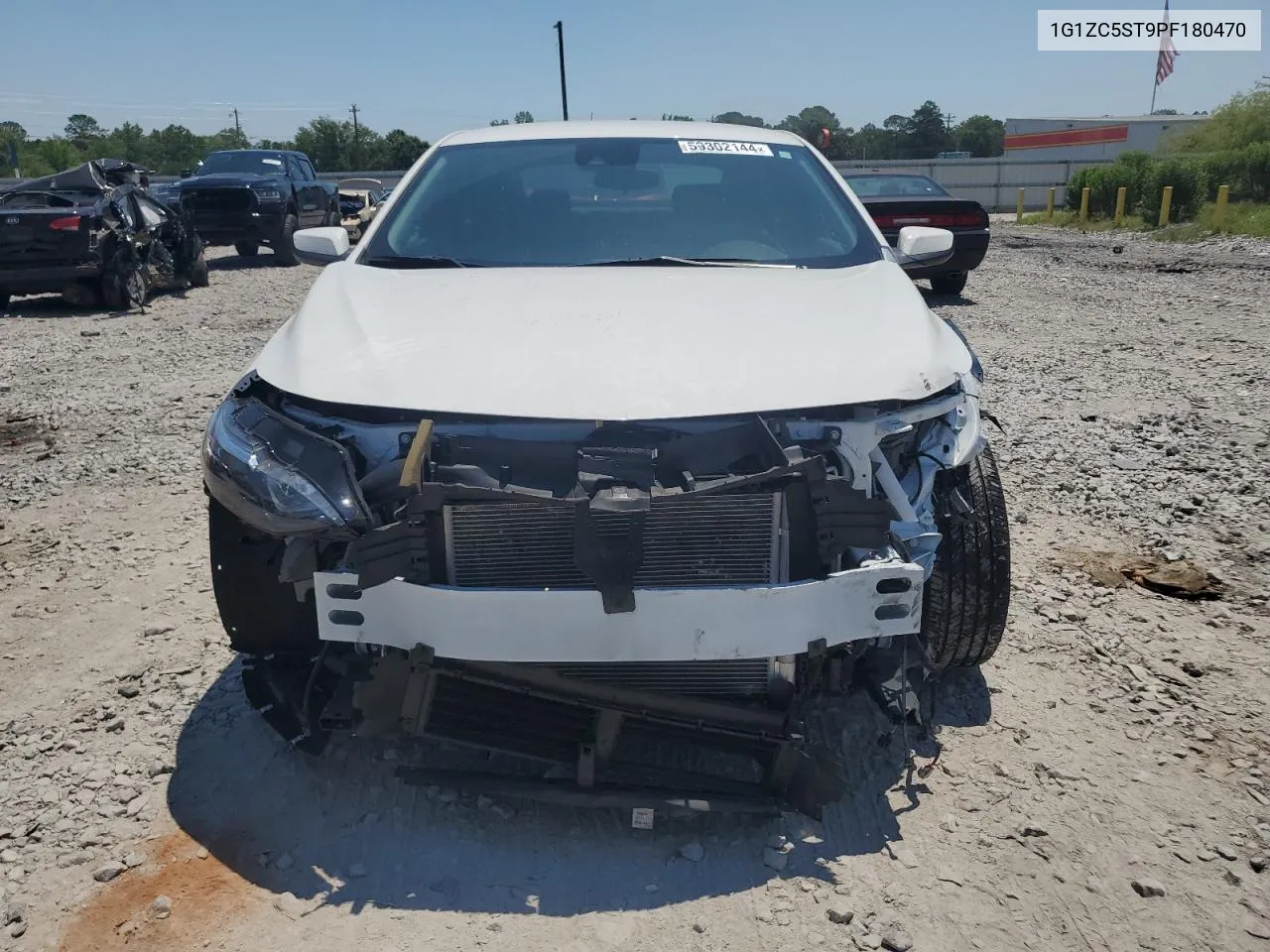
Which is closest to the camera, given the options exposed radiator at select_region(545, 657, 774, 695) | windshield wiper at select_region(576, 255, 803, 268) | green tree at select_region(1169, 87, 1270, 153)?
exposed radiator at select_region(545, 657, 774, 695)

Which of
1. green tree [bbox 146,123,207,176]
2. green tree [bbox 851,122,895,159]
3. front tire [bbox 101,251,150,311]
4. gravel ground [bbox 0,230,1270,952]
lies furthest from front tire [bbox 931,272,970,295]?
green tree [bbox 146,123,207,176]

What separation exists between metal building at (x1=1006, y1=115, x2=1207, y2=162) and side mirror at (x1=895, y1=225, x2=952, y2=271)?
44.7m

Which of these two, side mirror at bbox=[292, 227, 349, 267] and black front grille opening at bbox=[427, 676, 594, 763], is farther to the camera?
side mirror at bbox=[292, 227, 349, 267]

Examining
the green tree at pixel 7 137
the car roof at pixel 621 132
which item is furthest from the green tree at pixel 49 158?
the car roof at pixel 621 132

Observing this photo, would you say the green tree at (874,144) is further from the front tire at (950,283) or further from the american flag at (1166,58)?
the front tire at (950,283)

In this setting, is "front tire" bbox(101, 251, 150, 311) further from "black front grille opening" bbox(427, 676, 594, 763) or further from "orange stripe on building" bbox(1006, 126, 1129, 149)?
"orange stripe on building" bbox(1006, 126, 1129, 149)

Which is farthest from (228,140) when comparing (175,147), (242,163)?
(242,163)

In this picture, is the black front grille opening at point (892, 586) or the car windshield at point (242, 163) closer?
the black front grille opening at point (892, 586)

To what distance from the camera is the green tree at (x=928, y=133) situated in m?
72.8

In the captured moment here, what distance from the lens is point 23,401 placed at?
6.97 m

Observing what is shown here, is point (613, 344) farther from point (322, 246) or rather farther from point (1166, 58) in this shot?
point (1166, 58)

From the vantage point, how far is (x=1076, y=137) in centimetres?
4619

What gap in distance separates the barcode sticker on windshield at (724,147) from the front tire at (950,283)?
26.3ft

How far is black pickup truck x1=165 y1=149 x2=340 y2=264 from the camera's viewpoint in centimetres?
1509
